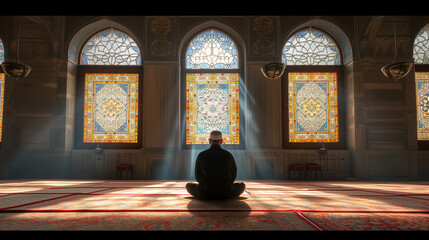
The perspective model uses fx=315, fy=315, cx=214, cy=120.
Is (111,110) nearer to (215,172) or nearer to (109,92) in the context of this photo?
(109,92)

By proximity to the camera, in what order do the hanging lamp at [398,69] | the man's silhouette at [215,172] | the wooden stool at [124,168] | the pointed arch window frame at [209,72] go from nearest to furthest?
the man's silhouette at [215,172] < the hanging lamp at [398,69] < the wooden stool at [124,168] < the pointed arch window frame at [209,72]

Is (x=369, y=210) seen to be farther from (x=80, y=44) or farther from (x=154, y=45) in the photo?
(x=80, y=44)

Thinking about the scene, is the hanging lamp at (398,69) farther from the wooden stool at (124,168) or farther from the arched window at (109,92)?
the wooden stool at (124,168)

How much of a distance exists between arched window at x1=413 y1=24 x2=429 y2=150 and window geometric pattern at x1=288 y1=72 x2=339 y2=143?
1.84m

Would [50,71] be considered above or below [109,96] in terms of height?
above

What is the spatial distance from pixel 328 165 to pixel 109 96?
524cm

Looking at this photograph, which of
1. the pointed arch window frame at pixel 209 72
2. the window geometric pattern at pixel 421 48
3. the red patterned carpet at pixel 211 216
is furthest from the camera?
the window geometric pattern at pixel 421 48

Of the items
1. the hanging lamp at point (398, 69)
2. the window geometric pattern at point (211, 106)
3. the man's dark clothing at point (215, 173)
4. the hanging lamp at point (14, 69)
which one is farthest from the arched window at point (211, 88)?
the man's dark clothing at point (215, 173)

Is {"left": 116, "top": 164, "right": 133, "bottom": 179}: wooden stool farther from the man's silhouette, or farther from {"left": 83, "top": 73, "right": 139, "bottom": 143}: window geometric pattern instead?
the man's silhouette

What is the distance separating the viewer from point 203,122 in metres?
7.23

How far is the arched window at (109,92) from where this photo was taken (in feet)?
23.7

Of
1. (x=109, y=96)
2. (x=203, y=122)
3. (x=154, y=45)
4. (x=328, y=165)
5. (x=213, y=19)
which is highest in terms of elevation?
(x=213, y=19)

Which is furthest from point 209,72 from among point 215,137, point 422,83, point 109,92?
point 422,83
